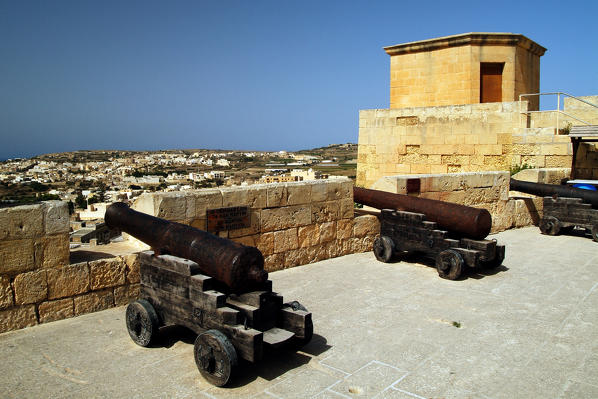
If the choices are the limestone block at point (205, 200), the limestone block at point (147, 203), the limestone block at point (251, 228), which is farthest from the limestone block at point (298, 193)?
the limestone block at point (147, 203)

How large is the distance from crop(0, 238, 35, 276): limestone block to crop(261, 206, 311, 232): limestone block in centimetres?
258

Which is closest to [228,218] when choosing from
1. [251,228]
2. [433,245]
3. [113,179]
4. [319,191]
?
[251,228]

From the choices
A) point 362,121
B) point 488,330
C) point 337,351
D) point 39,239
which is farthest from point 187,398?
point 362,121

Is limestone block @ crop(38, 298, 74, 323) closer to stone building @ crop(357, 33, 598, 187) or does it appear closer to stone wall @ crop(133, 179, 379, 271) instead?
stone wall @ crop(133, 179, 379, 271)

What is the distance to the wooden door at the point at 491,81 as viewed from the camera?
1293 cm

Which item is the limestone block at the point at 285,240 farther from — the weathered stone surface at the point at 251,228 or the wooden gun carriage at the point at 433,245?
the wooden gun carriage at the point at 433,245

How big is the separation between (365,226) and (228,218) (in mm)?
2316

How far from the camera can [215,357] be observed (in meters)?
2.97

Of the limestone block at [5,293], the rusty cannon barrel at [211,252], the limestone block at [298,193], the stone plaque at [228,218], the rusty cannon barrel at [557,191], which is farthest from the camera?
the rusty cannon barrel at [557,191]

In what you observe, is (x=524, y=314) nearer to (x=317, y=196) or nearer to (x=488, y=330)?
(x=488, y=330)

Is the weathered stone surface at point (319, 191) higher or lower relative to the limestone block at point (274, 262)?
higher

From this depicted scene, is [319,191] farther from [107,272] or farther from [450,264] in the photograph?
[107,272]

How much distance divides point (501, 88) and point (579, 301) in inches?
383

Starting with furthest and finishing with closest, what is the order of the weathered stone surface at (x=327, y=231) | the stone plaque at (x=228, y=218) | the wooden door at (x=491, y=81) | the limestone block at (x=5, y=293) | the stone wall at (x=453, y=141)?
the wooden door at (x=491, y=81)
the stone wall at (x=453, y=141)
the weathered stone surface at (x=327, y=231)
the stone plaque at (x=228, y=218)
the limestone block at (x=5, y=293)
